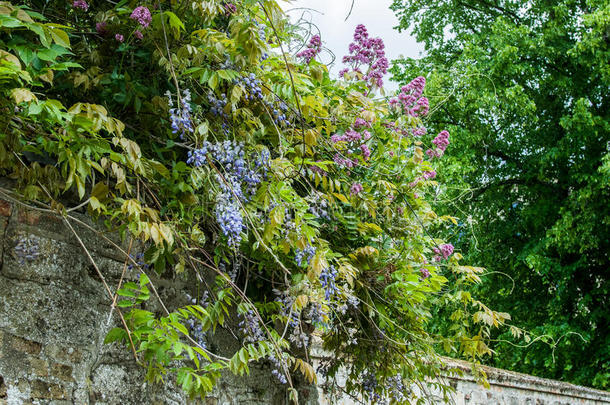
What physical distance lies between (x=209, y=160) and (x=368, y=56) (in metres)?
1.50

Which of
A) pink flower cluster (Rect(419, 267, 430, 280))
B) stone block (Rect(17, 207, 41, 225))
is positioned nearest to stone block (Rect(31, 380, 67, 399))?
stone block (Rect(17, 207, 41, 225))

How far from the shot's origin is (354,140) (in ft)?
11.4

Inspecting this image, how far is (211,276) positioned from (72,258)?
90cm

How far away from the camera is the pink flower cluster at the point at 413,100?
381 cm

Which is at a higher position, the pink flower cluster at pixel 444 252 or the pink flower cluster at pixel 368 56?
the pink flower cluster at pixel 368 56

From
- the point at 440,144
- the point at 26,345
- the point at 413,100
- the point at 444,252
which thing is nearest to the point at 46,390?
the point at 26,345

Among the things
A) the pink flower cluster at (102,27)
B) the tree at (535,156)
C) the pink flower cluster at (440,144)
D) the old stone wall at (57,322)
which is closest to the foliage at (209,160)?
the pink flower cluster at (102,27)

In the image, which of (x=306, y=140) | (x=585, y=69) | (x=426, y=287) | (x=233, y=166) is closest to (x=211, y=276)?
(x=233, y=166)

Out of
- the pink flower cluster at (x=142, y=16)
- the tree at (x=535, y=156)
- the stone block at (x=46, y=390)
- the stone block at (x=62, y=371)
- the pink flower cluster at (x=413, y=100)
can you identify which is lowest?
the stone block at (x=46, y=390)

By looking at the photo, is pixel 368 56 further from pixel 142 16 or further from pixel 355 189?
pixel 142 16

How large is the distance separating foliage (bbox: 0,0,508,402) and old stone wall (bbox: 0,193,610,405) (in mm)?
122

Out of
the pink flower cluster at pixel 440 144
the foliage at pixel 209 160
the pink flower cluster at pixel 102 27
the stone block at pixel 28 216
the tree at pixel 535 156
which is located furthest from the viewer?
the tree at pixel 535 156

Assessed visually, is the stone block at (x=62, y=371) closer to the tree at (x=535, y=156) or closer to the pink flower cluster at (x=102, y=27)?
the pink flower cluster at (x=102, y=27)

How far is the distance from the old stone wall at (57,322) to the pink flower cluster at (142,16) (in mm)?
877
